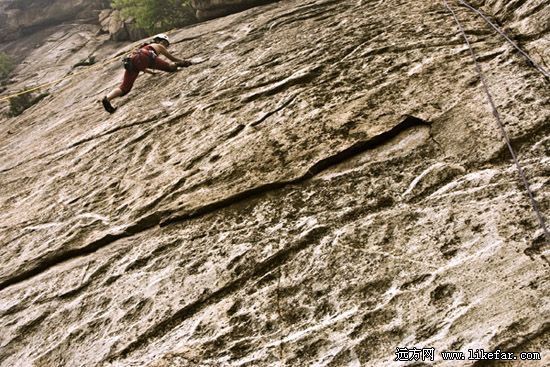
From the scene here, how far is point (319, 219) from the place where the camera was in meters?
4.08

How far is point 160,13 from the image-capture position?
57.6ft

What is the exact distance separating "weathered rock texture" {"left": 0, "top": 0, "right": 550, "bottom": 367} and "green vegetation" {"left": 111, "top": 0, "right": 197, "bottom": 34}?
37.3ft

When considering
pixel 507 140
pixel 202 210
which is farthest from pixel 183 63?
pixel 507 140

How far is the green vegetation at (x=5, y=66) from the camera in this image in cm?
2227

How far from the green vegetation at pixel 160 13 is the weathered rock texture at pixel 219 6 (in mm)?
2592

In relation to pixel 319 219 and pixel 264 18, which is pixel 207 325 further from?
pixel 264 18

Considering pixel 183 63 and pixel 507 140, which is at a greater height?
pixel 183 63

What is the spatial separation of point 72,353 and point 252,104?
4030mm

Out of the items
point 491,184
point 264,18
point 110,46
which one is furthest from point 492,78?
point 110,46

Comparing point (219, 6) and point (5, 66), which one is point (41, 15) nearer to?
point (5, 66)

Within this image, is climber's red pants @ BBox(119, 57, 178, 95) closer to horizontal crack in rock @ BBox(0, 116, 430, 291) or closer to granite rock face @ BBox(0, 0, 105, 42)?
horizontal crack in rock @ BBox(0, 116, 430, 291)

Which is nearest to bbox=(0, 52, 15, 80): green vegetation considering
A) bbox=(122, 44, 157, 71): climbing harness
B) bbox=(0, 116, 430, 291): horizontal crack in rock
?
bbox=(122, 44, 157, 71): climbing harness

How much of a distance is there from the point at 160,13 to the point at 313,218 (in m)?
16.5

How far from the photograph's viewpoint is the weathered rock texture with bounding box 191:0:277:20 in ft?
43.0
